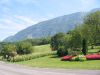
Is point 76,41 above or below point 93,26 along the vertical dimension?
below

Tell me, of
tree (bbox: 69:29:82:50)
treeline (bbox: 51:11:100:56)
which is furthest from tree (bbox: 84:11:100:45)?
tree (bbox: 69:29:82:50)

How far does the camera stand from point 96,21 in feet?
280

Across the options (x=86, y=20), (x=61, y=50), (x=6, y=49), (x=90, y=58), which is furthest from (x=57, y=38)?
(x=90, y=58)

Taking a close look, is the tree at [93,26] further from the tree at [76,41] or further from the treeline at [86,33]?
the tree at [76,41]

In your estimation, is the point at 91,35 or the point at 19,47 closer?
the point at 91,35

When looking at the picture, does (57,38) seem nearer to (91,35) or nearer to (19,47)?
(19,47)

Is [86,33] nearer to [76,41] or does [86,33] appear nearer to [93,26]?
[93,26]

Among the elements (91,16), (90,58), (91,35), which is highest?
(91,16)

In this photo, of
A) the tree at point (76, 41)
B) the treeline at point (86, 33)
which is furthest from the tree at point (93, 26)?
the tree at point (76, 41)

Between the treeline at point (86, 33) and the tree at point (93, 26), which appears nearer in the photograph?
the treeline at point (86, 33)

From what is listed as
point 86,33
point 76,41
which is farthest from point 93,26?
point 76,41

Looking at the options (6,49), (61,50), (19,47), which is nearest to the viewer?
(61,50)

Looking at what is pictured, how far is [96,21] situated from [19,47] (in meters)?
73.1

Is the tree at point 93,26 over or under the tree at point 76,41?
over
